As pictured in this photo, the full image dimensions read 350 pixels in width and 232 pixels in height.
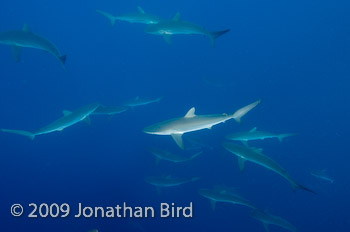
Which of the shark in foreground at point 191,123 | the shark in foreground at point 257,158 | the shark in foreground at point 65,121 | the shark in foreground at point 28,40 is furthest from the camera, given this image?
the shark in foreground at point 28,40

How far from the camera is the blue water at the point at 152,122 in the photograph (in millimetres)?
14539

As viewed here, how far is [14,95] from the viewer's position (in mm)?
18281

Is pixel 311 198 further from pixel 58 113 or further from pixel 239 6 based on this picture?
pixel 239 6

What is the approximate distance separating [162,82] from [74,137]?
1209cm

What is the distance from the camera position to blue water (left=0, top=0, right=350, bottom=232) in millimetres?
14539

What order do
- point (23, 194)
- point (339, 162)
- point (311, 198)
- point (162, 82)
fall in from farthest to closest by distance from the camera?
point (162, 82)
point (339, 162)
point (311, 198)
point (23, 194)

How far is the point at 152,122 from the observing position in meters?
19.5

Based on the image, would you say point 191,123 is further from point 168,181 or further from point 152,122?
point 152,122

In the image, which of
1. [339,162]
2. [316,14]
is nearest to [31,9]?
[339,162]
